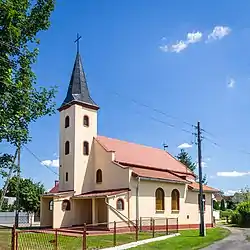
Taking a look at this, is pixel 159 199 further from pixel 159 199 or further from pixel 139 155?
pixel 139 155

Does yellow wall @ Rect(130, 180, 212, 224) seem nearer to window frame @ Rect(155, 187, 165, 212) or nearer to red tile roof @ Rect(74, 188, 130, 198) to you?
window frame @ Rect(155, 187, 165, 212)

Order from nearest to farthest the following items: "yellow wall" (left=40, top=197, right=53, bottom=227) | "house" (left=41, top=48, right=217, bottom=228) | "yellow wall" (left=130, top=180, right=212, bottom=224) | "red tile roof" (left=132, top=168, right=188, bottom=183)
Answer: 1. "house" (left=41, top=48, right=217, bottom=228)
2. "yellow wall" (left=130, top=180, right=212, bottom=224)
3. "red tile roof" (left=132, top=168, right=188, bottom=183)
4. "yellow wall" (left=40, top=197, right=53, bottom=227)

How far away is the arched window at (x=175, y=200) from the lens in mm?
34750

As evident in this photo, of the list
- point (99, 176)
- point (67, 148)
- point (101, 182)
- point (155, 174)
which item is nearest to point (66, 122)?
point (67, 148)

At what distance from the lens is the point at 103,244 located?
1931 cm

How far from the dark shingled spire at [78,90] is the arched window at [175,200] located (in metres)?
11.0

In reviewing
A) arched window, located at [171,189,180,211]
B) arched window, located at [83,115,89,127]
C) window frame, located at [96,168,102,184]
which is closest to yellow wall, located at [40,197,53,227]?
window frame, located at [96,168,102,184]

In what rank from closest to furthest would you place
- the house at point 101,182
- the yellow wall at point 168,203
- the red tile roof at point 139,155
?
1. the house at point 101,182
2. the yellow wall at point 168,203
3. the red tile roof at point 139,155

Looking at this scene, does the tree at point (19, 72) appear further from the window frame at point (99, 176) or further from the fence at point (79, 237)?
the window frame at point (99, 176)

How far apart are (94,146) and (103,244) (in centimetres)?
1699

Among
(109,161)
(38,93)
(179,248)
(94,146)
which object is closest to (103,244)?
(179,248)

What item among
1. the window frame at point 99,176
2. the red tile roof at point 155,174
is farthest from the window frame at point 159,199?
the window frame at point 99,176

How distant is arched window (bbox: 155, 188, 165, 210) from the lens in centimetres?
3303

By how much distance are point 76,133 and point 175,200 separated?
1104cm
